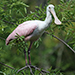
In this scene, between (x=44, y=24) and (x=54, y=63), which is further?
(x=54, y=63)

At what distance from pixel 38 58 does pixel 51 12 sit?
5506 mm

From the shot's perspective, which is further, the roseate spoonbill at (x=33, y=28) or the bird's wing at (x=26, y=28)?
the bird's wing at (x=26, y=28)

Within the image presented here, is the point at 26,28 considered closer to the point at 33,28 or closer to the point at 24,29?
the point at 24,29

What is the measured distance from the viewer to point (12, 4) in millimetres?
3611

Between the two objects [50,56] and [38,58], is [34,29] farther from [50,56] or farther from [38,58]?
[50,56]

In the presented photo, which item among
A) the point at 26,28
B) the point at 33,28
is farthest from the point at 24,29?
the point at 33,28

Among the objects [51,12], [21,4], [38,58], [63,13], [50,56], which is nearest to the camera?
[51,12]

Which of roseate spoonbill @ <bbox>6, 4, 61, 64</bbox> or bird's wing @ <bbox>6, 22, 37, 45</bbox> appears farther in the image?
bird's wing @ <bbox>6, 22, 37, 45</bbox>

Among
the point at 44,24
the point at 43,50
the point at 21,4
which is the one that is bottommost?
the point at 43,50

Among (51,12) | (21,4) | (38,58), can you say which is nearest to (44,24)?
(51,12)

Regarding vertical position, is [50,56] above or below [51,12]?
below

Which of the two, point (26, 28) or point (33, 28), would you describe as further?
point (26, 28)

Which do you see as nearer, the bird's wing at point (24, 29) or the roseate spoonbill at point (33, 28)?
the roseate spoonbill at point (33, 28)

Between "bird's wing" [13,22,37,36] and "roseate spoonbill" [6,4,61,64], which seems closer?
"roseate spoonbill" [6,4,61,64]
